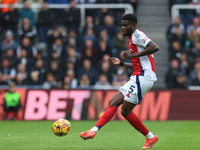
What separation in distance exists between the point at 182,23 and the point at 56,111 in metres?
6.62

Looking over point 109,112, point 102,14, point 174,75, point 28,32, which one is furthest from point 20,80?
point 109,112

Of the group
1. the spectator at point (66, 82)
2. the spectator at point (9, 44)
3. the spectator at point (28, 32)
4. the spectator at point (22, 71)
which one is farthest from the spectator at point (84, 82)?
the spectator at point (9, 44)

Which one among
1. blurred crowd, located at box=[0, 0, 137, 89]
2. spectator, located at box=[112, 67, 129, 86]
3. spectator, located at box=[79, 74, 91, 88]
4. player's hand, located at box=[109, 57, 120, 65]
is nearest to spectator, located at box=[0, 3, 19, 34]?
blurred crowd, located at box=[0, 0, 137, 89]

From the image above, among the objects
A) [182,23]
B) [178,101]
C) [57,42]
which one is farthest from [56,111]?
[182,23]

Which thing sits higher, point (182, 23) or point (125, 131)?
point (182, 23)

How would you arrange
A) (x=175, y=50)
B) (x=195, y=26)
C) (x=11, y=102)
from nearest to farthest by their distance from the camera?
(x=11, y=102) → (x=175, y=50) → (x=195, y=26)

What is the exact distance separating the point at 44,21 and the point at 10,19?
1385mm

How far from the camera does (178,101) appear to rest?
18.3m

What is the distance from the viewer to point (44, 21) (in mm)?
20703

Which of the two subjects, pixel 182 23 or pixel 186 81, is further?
pixel 182 23

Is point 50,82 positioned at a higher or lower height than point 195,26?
lower

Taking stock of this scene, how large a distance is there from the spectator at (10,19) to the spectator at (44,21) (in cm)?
95

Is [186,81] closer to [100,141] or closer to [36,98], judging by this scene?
[36,98]

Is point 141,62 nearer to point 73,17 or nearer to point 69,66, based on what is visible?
point 69,66
